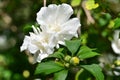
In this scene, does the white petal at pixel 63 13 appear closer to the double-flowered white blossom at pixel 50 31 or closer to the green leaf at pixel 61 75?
the double-flowered white blossom at pixel 50 31

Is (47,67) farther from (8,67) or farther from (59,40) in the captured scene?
(8,67)

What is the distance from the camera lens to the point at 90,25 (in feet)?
7.84

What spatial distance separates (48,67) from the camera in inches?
65.6

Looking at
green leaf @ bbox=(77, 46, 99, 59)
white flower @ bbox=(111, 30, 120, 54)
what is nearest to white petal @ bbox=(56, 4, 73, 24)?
green leaf @ bbox=(77, 46, 99, 59)

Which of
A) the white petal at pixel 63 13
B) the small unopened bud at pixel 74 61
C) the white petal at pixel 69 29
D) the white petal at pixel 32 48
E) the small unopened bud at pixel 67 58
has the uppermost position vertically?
the white petal at pixel 63 13

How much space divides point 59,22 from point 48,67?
194 mm

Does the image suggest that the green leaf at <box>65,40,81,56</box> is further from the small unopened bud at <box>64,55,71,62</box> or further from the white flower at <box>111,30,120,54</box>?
the white flower at <box>111,30,120,54</box>

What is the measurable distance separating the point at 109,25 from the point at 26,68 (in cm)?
71

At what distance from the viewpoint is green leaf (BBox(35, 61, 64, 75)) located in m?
1.65

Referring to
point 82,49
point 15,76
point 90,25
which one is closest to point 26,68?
point 15,76

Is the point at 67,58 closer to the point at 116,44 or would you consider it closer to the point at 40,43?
the point at 40,43

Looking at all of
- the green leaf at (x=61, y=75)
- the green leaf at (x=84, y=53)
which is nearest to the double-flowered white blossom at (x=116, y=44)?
the green leaf at (x=84, y=53)

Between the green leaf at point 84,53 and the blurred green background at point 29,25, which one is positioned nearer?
the green leaf at point 84,53

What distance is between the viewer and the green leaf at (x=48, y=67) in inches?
64.9
